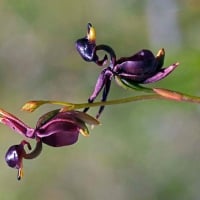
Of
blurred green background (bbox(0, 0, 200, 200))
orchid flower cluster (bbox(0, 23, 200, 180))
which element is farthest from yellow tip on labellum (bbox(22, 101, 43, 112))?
blurred green background (bbox(0, 0, 200, 200))

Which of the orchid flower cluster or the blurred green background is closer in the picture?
the orchid flower cluster

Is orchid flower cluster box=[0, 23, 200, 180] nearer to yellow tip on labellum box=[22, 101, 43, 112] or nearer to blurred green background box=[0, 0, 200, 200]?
yellow tip on labellum box=[22, 101, 43, 112]

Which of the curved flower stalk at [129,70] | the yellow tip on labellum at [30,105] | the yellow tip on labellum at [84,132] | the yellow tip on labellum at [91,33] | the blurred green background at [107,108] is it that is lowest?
the yellow tip on labellum at [84,132]

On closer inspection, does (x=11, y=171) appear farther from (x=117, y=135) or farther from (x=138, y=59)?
(x=138, y=59)

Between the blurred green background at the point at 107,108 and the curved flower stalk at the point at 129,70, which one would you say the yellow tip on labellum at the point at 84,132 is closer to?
the curved flower stalk at the point at 129,70

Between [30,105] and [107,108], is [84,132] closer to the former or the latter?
[30,105]

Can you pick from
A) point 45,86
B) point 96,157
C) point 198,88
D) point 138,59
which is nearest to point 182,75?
point 198,88

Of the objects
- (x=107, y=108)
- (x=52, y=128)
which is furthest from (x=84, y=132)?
(x=107, y=108)

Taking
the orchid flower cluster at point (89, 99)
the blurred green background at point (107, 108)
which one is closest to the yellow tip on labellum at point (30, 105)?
the orchid flower cluster at point (89, 99)

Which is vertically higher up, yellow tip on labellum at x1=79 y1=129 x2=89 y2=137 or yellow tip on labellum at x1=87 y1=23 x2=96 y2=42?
yellow tip on labellum at x1=87 y1=23 x2=96 y2=42
